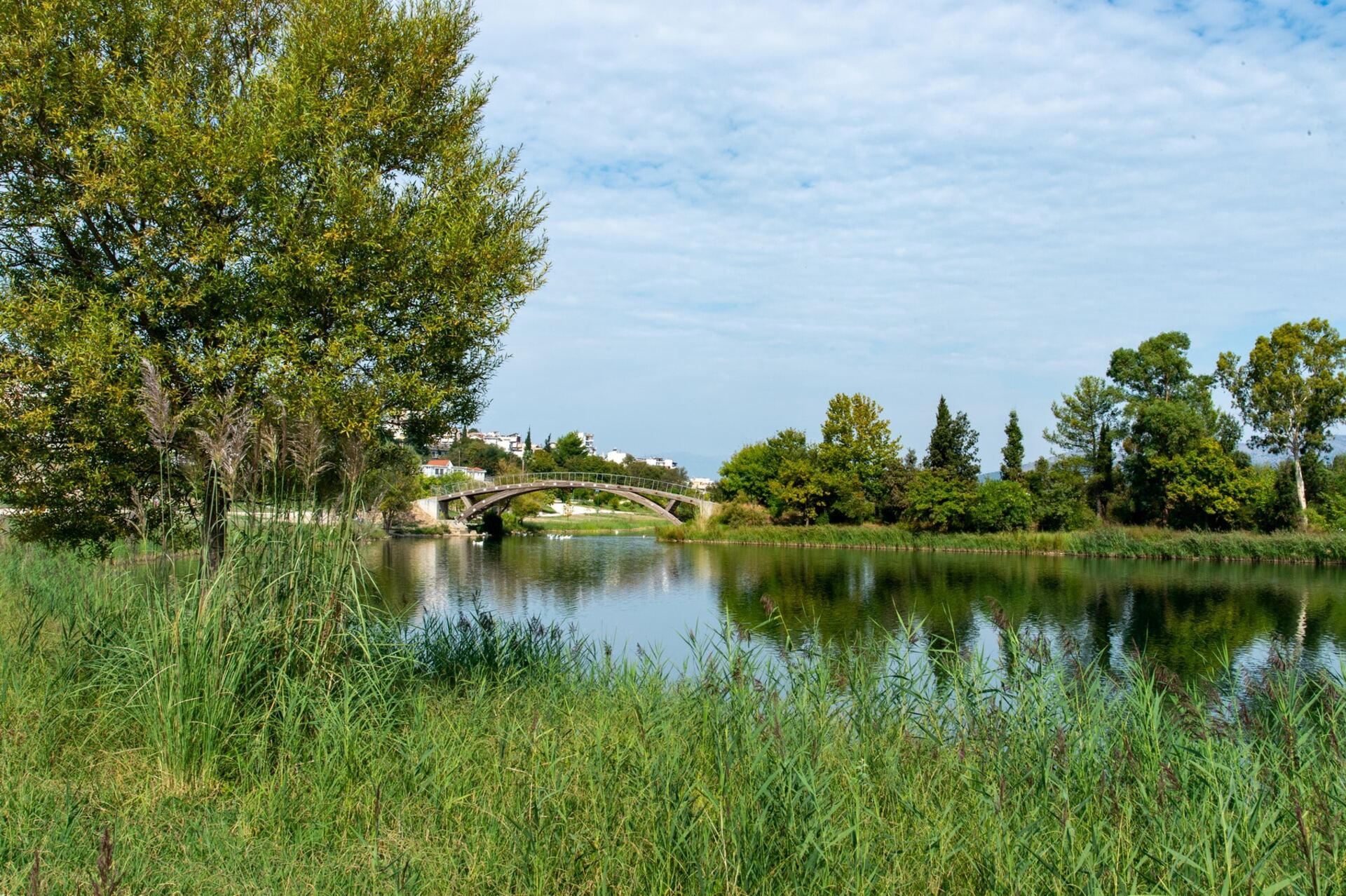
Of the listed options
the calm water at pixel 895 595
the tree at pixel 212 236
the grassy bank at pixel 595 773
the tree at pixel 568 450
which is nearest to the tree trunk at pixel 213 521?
the tree at pixel 212 236

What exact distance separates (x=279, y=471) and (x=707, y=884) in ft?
11.2

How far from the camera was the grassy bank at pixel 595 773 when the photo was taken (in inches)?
110

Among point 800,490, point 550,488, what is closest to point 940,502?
point 800,490

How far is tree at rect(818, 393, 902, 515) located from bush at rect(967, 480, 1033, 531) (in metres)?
4.90

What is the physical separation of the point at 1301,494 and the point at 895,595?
22.0 metres

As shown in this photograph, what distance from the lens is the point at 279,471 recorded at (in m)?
4.89

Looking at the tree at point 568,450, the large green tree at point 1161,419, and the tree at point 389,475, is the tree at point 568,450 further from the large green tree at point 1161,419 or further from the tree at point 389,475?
the tree at point 389,475

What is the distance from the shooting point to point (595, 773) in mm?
3305

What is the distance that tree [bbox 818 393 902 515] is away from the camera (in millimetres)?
41031

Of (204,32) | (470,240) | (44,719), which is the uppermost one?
(204,32)

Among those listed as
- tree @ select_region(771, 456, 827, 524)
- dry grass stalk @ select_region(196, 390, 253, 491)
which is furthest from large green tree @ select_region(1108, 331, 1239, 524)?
dry grass stalk @ select_region(196, 390, 253, 491)

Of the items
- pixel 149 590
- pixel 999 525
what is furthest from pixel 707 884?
pixel 999 525

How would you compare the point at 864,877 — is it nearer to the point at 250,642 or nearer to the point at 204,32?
the point at 250,642

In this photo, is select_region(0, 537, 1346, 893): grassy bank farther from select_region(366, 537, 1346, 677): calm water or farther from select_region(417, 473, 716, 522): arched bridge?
select_region(417, 473, 716, 522): arched bridge
